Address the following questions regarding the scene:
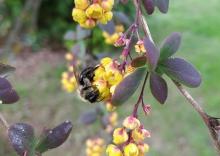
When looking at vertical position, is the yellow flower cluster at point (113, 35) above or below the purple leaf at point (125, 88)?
below

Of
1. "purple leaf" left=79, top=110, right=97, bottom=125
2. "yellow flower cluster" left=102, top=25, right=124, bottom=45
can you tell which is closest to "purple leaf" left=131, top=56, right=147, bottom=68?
"yellow flower cluster" left=102, top=25, right=124, bottom=45

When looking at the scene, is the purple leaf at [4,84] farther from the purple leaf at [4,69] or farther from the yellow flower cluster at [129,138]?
the yellow flower cluster at [129,138]

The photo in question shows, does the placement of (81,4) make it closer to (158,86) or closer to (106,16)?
(106,16)

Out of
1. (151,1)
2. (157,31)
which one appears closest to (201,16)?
Result: (157,31)

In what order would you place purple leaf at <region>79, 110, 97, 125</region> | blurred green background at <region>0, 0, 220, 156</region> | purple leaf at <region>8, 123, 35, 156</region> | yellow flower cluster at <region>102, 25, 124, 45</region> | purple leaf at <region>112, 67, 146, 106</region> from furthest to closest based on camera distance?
blurred green background at <region>0, 0, 220, 156</region> < purple leaf at <region>79, 110, 97, 125</region> < yellow flower cluster at <region>102, 25, 124, 45</region> < purple leaf at <region>8, 123, 35, 156</region> < purple leaf at <region>112, 67, 146, 106</region>

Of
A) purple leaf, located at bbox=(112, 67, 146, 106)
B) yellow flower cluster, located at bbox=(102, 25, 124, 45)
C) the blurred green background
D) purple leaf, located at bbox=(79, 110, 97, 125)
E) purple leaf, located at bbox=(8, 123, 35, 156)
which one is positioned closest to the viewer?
purple leaf, located at bbox=(112, 67, 146, 106)

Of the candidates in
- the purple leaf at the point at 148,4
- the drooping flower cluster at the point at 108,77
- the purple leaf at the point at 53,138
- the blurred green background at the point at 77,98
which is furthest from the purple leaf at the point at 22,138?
the blurred green background at the point at 77,98

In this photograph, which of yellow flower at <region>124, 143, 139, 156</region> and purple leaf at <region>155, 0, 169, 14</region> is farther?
purple leaf at <region>155, 0, 169, 14</region>

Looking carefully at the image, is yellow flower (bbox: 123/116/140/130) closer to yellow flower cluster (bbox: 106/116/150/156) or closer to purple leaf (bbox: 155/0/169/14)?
yellow flower cluster (bbox: 106/116/150/156)
